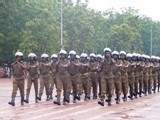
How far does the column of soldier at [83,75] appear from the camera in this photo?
18156 millimetres

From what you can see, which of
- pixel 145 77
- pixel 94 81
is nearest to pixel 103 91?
pixel 94 81

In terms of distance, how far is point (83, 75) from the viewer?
20.7 m

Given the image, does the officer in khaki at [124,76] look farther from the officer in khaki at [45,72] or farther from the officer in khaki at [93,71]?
the officer in khaki at [45,72]

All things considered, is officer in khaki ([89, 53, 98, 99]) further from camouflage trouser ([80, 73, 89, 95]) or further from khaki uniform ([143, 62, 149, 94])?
khaki uniform ([143, 62, 149, 94])

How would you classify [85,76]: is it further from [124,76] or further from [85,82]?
[124,76]

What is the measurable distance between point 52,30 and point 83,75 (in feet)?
88.0

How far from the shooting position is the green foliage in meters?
47.2

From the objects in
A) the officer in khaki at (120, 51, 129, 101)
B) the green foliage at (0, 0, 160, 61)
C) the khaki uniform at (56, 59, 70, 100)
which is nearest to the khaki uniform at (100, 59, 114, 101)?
the khaki uniform at (56, 59, 70, 100)

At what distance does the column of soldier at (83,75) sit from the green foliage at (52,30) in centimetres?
2428

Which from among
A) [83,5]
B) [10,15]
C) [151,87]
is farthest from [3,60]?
[151,87]

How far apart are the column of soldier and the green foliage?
956 inches

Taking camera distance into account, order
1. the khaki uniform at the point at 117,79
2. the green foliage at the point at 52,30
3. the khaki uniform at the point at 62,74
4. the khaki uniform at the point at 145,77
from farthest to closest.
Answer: the green foliage at the point at 52,30, the khaki uniform at the point at 145,77, the khaki uniform at the point at 117,79, the khaki uniform at the point at 62,74

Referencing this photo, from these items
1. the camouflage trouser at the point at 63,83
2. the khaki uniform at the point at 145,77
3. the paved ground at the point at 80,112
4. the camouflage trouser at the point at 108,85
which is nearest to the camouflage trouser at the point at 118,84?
the camouflage trouser at the point at 108,85

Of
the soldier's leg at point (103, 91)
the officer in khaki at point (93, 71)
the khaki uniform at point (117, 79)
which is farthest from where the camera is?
the officer in khaki at point (93, 71)
